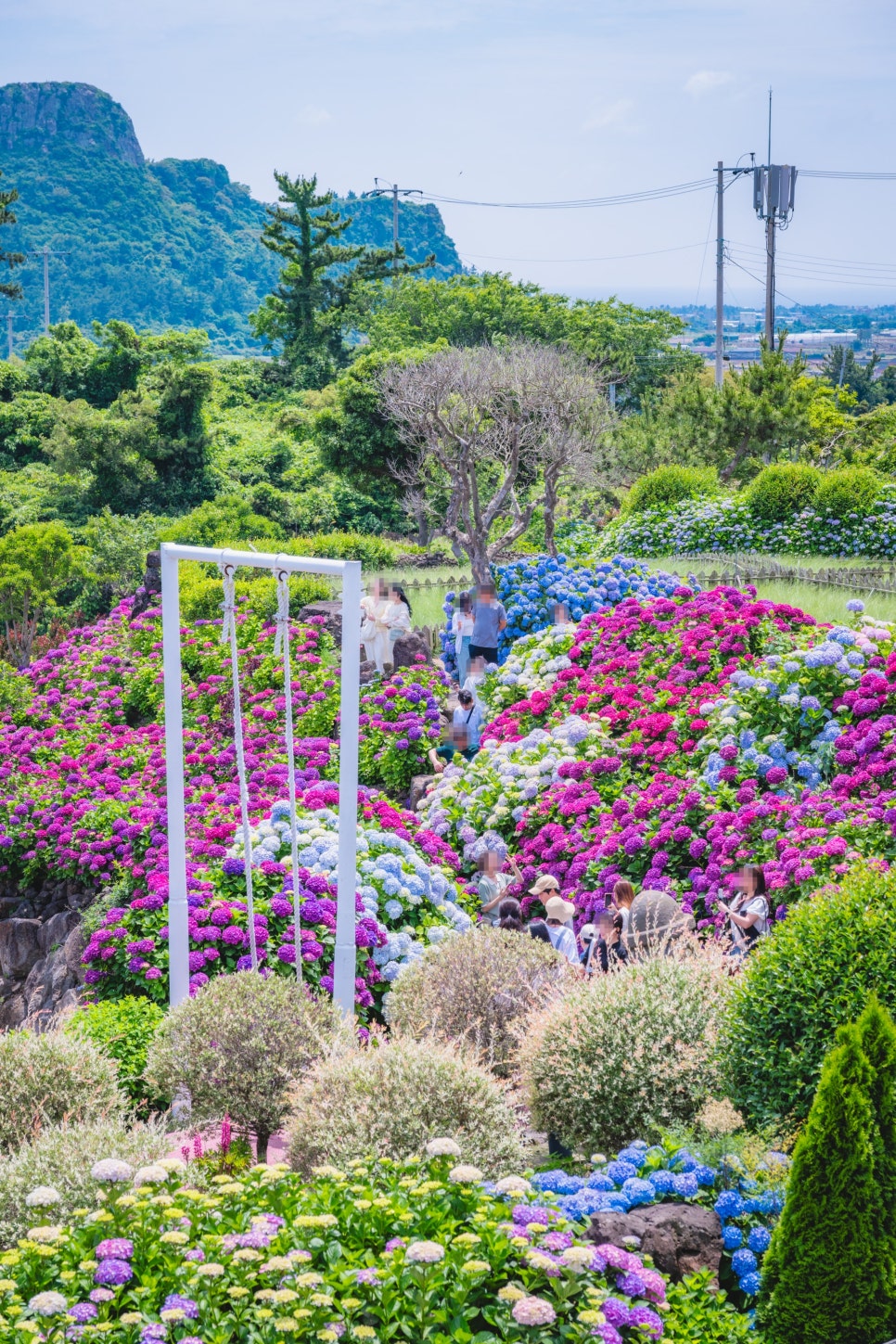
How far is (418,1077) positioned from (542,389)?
13821 mm

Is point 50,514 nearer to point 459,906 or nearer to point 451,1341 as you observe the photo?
point 459,906

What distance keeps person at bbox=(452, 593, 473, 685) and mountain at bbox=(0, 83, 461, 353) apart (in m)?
115

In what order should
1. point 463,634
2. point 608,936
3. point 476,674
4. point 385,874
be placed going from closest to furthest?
point 608,936 → point 385,874 → point 476,674 → point 463,634

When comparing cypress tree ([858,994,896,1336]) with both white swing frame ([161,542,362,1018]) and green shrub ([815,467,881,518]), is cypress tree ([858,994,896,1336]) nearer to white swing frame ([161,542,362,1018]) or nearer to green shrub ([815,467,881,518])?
white swing frame ([161,542,362,1018])

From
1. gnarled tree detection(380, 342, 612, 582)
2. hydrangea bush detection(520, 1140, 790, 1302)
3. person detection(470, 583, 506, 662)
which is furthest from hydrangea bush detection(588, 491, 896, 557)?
hydrangea bush detection(520, 1140, 790, 1302)

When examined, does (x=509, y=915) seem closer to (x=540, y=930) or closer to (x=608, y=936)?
(x=540, y=930)

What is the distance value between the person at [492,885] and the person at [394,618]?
367 cm

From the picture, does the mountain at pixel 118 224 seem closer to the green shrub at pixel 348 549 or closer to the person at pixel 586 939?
the green shrub at pixel 348 549

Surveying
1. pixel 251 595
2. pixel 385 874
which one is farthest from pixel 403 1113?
pixel 251 595

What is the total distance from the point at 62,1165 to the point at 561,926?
12.7 ft

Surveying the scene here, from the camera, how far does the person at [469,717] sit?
11180 mm

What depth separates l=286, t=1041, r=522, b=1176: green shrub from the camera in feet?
14.4

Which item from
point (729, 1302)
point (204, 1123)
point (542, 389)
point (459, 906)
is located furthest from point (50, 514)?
point (729, 1302)

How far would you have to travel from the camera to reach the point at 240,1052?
538cm
